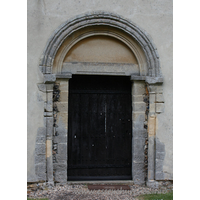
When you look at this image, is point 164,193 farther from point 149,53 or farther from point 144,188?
point 149,53

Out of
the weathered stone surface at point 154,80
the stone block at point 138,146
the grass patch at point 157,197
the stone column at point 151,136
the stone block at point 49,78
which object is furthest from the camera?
the stone block at point 138,146

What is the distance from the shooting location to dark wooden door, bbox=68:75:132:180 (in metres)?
5.59

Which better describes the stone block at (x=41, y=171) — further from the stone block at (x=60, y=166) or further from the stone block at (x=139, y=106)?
the stone block at (x=139, y=106)

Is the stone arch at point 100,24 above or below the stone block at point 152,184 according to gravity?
above

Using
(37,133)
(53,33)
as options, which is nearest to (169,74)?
(53,33)

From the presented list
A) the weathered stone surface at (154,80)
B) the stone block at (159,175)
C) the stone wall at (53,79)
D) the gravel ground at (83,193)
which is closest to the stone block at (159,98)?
the stone wall at (53,79)

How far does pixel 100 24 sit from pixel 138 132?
2.30 metres

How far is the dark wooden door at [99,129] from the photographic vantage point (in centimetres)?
559

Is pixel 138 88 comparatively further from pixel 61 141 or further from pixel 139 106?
pixel 61 141

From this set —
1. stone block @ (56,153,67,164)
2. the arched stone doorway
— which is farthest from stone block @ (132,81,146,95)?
stone block @ (56,153,67,164)

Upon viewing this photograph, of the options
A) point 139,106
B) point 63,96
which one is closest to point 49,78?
point 63,96

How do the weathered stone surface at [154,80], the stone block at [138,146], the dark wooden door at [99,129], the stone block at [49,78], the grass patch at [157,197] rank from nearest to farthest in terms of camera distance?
1. the grass patch at [157,197]
2. the stone block at [49,78]
3. the weathered stone surface at [154,80]
4. the stone block at [138,146]
5. the dark wooden door at [99,129]

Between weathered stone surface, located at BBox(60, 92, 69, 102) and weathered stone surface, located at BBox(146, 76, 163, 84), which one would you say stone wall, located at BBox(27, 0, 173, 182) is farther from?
weathered stone surface, located at BBox(146, 76, 163, 84)

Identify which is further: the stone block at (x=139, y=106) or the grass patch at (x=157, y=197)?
the stone block at (x=139, y=106)
